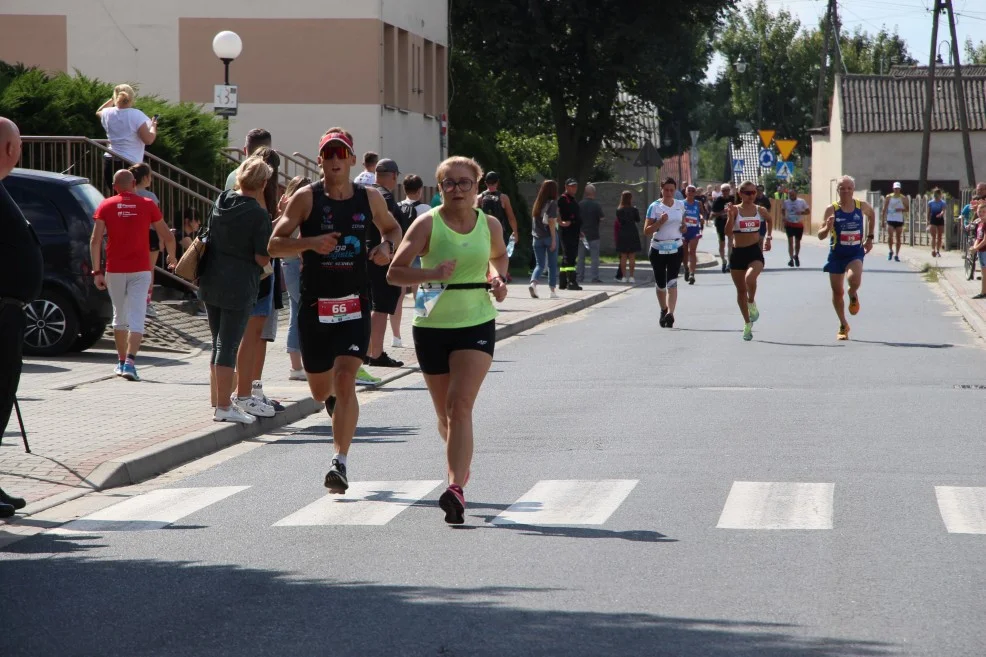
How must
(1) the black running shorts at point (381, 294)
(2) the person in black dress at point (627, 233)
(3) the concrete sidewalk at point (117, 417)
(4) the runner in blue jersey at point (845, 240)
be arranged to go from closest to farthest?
(3) the concrete sidewalk at point (117, 417) < (1) the black running shorts at point (381, 294) < (4) the runner in blue jersey at point (845, 240) < (2) the person in black dress at point (627, 233)

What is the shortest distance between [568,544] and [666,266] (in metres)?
13.9

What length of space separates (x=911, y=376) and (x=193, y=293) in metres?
Result: 8.87

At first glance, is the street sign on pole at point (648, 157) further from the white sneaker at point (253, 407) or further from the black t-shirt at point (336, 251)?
the black t-shirt at point (336, 251)

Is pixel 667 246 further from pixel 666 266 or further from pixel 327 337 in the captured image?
pixel 327 337

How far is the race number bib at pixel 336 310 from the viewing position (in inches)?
351

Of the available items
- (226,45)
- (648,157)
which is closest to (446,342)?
(226,45)

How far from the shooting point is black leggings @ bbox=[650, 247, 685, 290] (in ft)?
69.7

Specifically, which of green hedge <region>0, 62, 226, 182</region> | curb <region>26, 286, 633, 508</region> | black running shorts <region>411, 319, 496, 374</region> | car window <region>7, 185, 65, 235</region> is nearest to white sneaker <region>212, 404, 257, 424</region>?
curb <region>26, 286, 633, 508</region>

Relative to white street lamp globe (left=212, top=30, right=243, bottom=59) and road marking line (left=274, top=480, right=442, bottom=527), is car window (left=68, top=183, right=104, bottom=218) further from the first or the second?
white street lamp globe (left=212, top=30, right=243, bottom=59)

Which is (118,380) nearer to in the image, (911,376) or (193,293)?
(193,293)

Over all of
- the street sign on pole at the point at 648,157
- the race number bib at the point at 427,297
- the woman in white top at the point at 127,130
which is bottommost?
the race number bib at the point at 427,297

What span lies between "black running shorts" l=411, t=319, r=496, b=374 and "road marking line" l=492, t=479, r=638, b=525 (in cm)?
83

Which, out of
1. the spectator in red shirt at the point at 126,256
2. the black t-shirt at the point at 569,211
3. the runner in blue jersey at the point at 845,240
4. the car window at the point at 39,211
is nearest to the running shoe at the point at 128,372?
the spectator in red shirt at the point at 126,256

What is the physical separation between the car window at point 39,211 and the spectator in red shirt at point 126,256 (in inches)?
62.2
